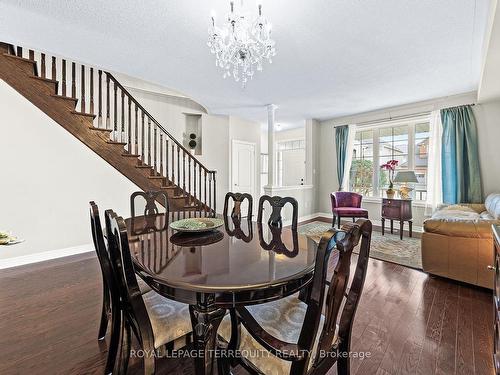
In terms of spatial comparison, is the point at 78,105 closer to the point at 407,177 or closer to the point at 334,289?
the point at 334,289

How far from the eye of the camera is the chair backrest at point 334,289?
790 millimetres

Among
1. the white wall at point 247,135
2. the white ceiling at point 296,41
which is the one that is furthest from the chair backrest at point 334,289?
the white wall at point 247,135

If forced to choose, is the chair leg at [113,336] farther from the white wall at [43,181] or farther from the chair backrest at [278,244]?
the white wall at [43,181]

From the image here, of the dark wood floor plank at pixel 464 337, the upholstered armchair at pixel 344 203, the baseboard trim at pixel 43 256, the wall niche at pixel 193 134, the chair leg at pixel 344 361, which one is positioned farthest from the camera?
the wall niche at pixel 193 134

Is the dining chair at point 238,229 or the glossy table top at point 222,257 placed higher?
the dining chair at point 238,229

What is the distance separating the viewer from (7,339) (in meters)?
1.67

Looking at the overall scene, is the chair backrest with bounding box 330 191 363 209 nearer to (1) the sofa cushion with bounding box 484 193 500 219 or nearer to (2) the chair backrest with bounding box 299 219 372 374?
(1) the sofa cushion with bounding box 484 193 500 219

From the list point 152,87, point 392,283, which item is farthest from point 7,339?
point 152,87

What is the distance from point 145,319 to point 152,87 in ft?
16.5

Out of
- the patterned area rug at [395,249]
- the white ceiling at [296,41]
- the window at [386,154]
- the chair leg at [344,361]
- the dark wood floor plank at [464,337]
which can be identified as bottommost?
the dark wood floor plank at [464,337]

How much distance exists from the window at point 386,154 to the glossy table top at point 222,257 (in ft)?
14.4

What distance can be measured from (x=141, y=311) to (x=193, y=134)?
518 centimetres

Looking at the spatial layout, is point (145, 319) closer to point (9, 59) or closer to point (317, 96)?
point (9, 59)

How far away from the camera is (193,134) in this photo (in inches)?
228
